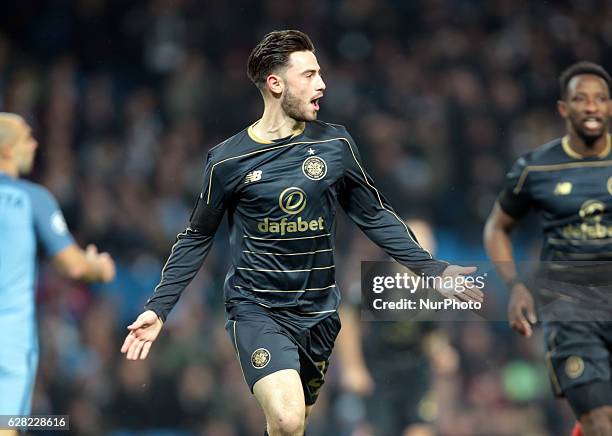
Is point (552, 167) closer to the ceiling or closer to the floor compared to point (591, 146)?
closer to the floor

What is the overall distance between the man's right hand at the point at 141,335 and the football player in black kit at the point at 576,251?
202 centimetres

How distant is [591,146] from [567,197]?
345 millimetres

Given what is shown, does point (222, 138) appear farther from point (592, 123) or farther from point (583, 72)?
point (592, 123)

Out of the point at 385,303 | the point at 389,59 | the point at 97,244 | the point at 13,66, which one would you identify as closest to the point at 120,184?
the point at 97,244

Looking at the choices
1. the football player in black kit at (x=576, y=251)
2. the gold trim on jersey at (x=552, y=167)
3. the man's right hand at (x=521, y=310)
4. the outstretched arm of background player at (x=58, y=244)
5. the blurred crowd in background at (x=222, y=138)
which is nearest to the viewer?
the man's right hand at (x=521, y=310)

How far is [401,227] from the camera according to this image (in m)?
5.40

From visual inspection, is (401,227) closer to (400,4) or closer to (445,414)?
(445,414)

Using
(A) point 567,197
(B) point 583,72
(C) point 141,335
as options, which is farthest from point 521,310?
(C) point 141,335

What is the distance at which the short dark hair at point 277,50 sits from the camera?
534cm

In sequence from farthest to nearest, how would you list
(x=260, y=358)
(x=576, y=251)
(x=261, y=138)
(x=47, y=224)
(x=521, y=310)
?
(x=47, y=224) → (x=576, y=251) → (x=521, y=310) → (x=261, y=138) → (x=260, y=358)

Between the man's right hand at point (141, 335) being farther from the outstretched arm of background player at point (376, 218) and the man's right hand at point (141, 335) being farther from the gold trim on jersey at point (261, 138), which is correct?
the outstretched arm of background player at point (376, 218)

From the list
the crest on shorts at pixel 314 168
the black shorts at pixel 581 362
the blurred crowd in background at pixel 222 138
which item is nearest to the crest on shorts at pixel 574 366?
the black shorts at pixel 581 362

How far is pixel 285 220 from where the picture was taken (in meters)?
5.29

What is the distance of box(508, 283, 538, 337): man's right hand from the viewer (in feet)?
19.2
